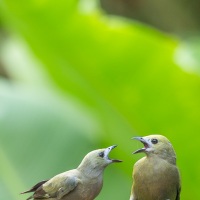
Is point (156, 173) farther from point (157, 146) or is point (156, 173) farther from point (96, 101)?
point (96, 101)

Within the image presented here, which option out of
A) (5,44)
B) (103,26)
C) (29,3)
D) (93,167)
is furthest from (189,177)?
(5,44)

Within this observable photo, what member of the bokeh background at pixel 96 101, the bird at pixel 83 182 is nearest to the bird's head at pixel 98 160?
the bird at pixel 83 182

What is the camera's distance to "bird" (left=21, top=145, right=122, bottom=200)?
1.49 meters

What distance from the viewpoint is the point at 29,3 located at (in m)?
3.24

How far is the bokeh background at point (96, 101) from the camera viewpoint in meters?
2.97

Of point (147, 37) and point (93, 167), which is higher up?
point (147, 37)

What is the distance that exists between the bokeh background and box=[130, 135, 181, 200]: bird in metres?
1.30

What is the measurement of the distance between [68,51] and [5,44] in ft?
8.19

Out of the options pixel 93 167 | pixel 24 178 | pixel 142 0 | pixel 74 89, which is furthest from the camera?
pixel 142 0

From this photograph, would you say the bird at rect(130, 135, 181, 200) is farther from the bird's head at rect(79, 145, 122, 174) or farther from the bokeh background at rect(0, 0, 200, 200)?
the bokeh background at rect(0, 0, 200, 200)

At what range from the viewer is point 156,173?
4.99 feet

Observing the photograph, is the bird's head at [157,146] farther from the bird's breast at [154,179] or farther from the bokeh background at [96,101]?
the bokeh background at [96,101]

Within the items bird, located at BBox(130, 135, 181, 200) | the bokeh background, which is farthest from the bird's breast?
the bokeh background

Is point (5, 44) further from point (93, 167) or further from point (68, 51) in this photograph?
point (93, 167)
